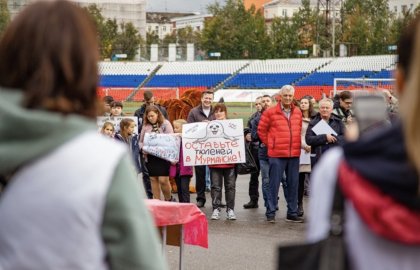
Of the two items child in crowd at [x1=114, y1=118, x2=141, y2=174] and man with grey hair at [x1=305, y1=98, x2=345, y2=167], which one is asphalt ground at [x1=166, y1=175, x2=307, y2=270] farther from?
child in crowd at [x1=114, y1=118, x2=141, y2=174]

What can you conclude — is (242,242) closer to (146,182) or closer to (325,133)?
(325,133)

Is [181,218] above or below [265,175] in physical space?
above

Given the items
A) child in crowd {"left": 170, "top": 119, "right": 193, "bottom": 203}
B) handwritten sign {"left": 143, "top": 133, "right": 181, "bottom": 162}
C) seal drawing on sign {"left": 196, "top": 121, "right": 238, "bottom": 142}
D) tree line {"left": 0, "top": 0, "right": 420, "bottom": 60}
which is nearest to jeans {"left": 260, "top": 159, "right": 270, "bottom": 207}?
seal drawing on sign {"left": 196, "top": 121, "right": 238, "bottom": 142}

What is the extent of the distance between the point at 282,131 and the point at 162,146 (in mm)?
1924

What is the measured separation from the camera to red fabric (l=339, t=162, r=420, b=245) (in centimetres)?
258

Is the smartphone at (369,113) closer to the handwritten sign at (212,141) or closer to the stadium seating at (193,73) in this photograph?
the handwritten sign at (212,141)

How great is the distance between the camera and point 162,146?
14766 mm

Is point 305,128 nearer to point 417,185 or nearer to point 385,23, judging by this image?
point 417,185

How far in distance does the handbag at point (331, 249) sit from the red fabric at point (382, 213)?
0.06 m

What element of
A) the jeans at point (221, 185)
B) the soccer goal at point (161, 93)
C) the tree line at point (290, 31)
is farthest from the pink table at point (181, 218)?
the tree line at point (290, 31)

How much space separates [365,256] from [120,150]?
2.32ft

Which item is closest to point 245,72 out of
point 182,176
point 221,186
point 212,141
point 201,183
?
point 201,183

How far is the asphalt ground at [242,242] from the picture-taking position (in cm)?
1073

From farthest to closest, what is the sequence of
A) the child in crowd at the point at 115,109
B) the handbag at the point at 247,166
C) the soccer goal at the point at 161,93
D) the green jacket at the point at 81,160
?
1. the soccer goal at the point at 161,93
2. the child in crowd at the point at 115,109
3. the handbag at the point at 247,166
4. the green jacket at the point at 81,160
